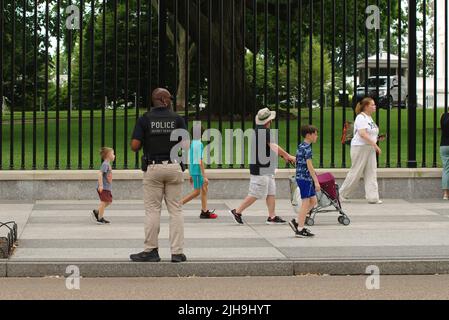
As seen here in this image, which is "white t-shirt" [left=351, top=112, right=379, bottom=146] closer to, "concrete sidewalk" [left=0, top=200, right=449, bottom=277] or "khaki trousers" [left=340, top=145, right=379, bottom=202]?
"khaki trousers" [left=340, top=145, right=379, bottom=202]

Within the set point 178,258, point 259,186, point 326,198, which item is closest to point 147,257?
point 178,258

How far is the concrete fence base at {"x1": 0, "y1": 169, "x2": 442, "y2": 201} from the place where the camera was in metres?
16.1

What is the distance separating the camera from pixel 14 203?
51.7 ft

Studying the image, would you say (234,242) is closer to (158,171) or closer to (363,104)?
(158,171)

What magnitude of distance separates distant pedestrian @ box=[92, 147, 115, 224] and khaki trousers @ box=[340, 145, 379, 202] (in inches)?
168

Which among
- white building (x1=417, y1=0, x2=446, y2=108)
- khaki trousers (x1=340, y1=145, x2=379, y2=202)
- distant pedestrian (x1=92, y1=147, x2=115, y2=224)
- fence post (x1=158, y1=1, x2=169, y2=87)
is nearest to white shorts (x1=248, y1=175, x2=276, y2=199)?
distant pedestrian (x1=92, y1=147, x2=115, y2=224)

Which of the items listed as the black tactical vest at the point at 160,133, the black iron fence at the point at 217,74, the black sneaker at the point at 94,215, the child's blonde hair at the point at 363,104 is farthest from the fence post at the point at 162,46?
the black tactical vest at the point at 160,133

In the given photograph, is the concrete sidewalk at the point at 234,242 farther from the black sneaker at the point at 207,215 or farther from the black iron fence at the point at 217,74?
the black iron fence at the point at 217,74

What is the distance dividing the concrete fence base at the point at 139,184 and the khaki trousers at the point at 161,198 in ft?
20.5

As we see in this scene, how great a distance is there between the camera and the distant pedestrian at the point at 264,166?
13.0 metres

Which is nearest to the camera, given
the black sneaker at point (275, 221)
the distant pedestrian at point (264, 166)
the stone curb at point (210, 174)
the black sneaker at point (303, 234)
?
the black sneaker at point (303, 234)

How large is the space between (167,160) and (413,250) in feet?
9.34
